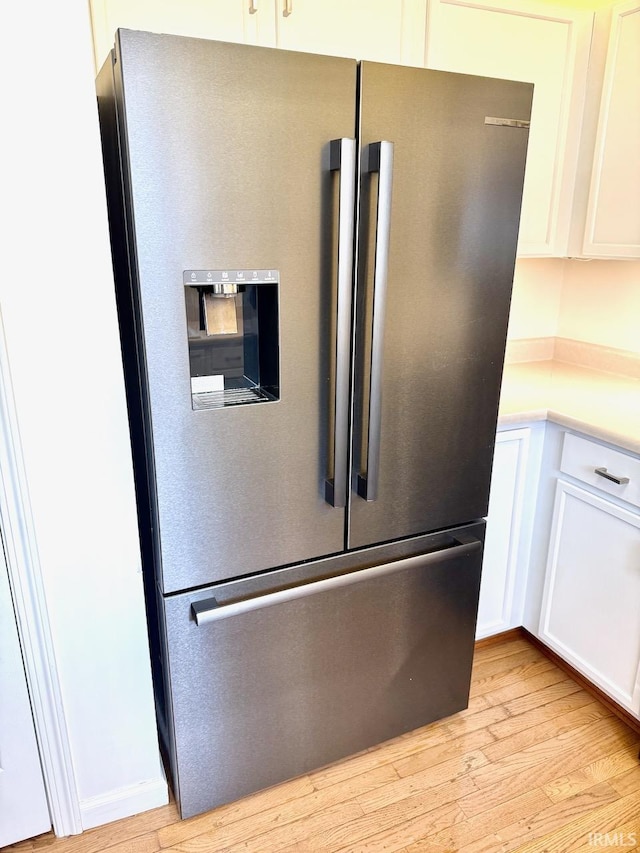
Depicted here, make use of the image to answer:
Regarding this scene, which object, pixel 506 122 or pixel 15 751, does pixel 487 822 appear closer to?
pixel 15 751

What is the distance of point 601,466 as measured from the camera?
1765 mm

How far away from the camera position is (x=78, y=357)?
→ 1.22 meters

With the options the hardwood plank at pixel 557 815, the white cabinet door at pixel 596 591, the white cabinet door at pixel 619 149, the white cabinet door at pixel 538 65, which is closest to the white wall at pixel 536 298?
the white cabinet door at pixel 538 65

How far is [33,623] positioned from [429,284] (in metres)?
1.15

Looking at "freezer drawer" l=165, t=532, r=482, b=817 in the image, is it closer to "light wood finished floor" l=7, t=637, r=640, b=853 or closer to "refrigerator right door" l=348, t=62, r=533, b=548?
"light wood finished floor" l=7, t=637, r=640, b=853

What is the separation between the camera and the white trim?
1224 mm

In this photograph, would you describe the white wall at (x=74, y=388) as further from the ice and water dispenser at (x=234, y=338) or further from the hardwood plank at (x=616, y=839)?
the hardwood plank at (x=616, y=839)

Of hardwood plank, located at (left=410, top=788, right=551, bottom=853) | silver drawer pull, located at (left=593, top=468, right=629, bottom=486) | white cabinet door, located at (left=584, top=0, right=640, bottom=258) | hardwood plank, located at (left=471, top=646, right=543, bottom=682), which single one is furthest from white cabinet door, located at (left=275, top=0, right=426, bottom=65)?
hardwood plank, located at (left=410, top=788, right=551, bottom=853)

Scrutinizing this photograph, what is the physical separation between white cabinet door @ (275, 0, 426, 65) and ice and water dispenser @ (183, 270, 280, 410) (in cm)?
74

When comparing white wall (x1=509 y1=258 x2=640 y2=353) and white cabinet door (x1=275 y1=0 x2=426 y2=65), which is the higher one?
white cabinet door (x1=275 y1=0 x2=426 y2=65)

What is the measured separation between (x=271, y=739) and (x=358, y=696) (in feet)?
0.84

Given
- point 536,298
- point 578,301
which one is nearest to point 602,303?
point 578,301

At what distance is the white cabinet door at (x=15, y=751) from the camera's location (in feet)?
4.50

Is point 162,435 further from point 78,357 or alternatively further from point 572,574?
point 572,574
